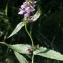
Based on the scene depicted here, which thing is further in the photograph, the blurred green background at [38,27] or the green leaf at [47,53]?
the blurred green background at [38,27]

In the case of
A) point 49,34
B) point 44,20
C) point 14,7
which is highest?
point 14,7

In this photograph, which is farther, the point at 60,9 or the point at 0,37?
the point at 60,9

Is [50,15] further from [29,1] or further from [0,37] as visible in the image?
[29,1]

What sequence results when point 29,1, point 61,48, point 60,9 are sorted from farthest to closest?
point 60,9, point 61,48, point 29,1

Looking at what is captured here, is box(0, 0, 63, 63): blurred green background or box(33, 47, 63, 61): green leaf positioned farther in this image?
box(0, 0, 63, 63): blurred green background

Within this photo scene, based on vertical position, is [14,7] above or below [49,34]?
above

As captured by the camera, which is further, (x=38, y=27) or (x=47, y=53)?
(x=38, y=27)

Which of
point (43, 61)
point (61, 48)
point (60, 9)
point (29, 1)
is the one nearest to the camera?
point (29, 1)

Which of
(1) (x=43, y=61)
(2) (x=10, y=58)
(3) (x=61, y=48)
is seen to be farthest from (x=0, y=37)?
(3) (x=61, y=48)
